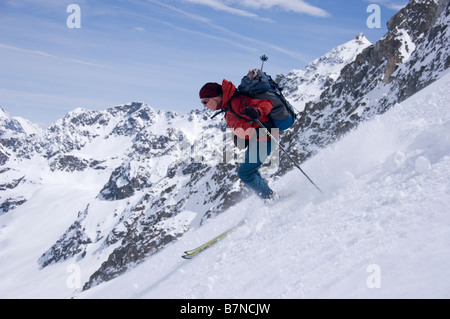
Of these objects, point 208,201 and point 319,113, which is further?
point 208,201

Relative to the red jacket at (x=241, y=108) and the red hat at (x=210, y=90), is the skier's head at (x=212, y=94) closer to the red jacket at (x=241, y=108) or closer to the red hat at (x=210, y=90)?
the red hat at (x=210, y=90)

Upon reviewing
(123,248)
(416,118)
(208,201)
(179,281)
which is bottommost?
(123,248)

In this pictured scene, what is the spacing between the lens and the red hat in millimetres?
6477

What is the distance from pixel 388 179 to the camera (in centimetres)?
475

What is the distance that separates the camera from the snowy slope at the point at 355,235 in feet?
9.26

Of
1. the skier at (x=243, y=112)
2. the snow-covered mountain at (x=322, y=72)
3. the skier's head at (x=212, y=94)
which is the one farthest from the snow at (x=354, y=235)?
the snow-covered mountain at (x=322, y=72)

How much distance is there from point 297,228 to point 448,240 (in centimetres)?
226

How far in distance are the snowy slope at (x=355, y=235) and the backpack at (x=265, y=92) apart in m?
1.54

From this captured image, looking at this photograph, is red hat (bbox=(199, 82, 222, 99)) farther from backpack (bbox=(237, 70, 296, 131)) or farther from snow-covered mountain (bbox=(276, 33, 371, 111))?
snow-covered mountain (bbox=(276, 33, 371, 111))

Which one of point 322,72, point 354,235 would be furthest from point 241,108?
point 322,72

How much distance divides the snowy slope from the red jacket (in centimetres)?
165

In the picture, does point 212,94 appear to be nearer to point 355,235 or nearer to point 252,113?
point 252,113

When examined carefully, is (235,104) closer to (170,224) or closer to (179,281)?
(179,281)
